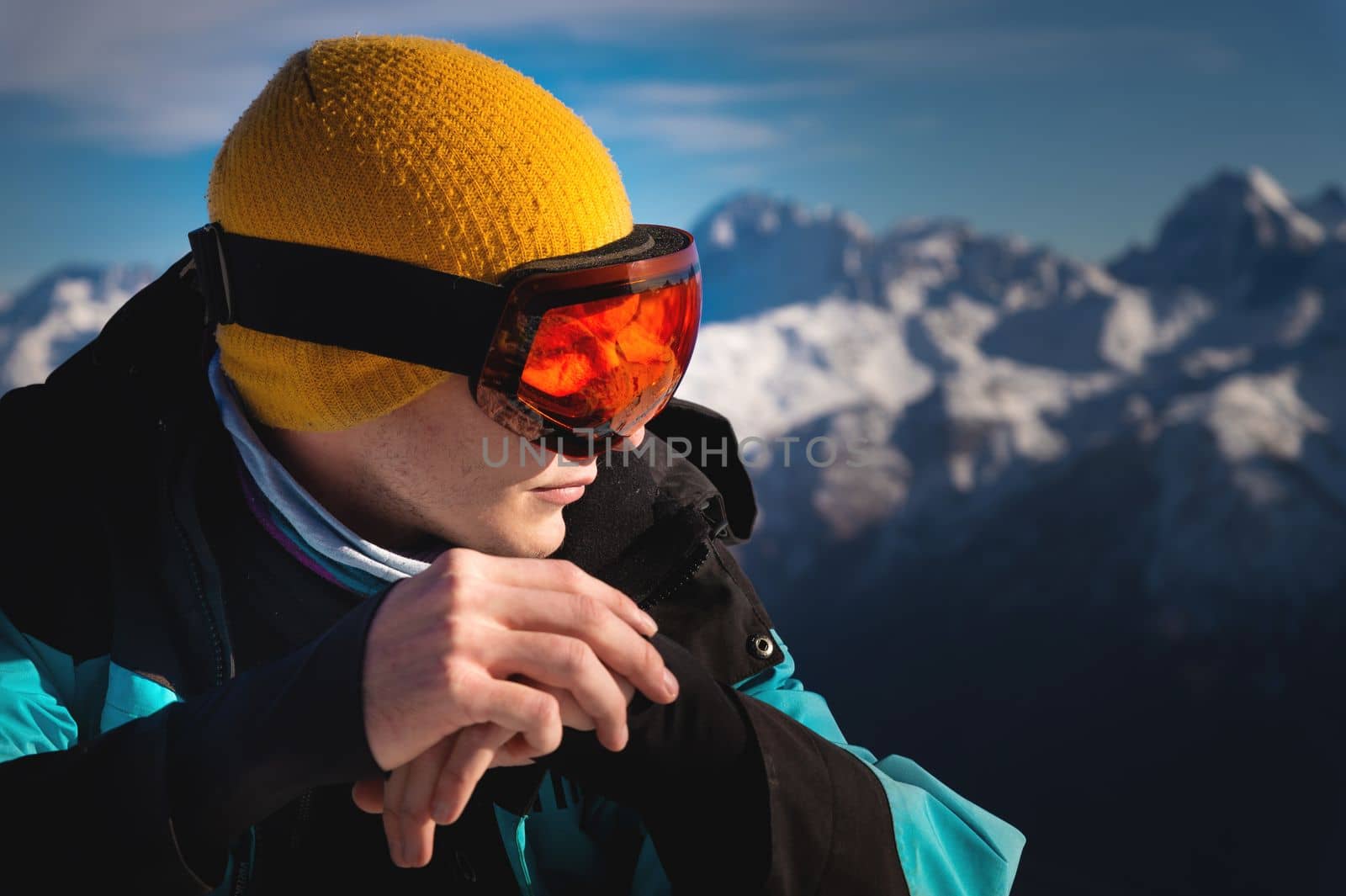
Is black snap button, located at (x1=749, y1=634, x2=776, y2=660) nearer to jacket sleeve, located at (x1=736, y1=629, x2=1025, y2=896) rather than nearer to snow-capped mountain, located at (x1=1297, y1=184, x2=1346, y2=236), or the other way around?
jacket sleeve, located at (x1=736, y1=629, x2=1025, y2=896)

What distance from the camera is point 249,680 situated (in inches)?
47.9

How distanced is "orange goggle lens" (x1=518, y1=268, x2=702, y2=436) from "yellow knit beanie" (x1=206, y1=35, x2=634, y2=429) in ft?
0.39

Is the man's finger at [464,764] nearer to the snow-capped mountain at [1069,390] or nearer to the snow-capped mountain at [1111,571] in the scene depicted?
the snow-capped mountain at [1069,390]

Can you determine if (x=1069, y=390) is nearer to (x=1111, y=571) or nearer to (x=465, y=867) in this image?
(x=1111, y=571)

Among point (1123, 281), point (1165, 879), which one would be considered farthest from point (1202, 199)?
point (1165, 879)

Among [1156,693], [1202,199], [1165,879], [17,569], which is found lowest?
[1165,879]

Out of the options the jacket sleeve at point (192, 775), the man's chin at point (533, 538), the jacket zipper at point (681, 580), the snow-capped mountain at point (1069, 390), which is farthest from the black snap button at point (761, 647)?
the snow-capped mountain at point (1069, 390)

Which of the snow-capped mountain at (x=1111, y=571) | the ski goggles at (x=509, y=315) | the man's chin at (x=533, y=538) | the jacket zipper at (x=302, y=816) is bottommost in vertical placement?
the snow-capped mountain at (x=1111, y=571)

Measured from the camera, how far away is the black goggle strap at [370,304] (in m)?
1.54

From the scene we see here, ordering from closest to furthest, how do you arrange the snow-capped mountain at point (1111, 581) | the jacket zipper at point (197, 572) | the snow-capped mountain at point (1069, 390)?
1. the jacket zipper at point (197, 572)
2. the snow-capped mountain at point (1111, 581)
3. the snow-capped mountain at point (1069, 390)

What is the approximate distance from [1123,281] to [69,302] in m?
52.2

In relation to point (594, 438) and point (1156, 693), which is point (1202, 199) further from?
point (594, 438)

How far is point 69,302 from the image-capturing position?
38656 millimetres

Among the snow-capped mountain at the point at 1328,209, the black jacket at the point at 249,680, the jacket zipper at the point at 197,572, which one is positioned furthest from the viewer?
the snow-capped mountain at the point at 1328,209
